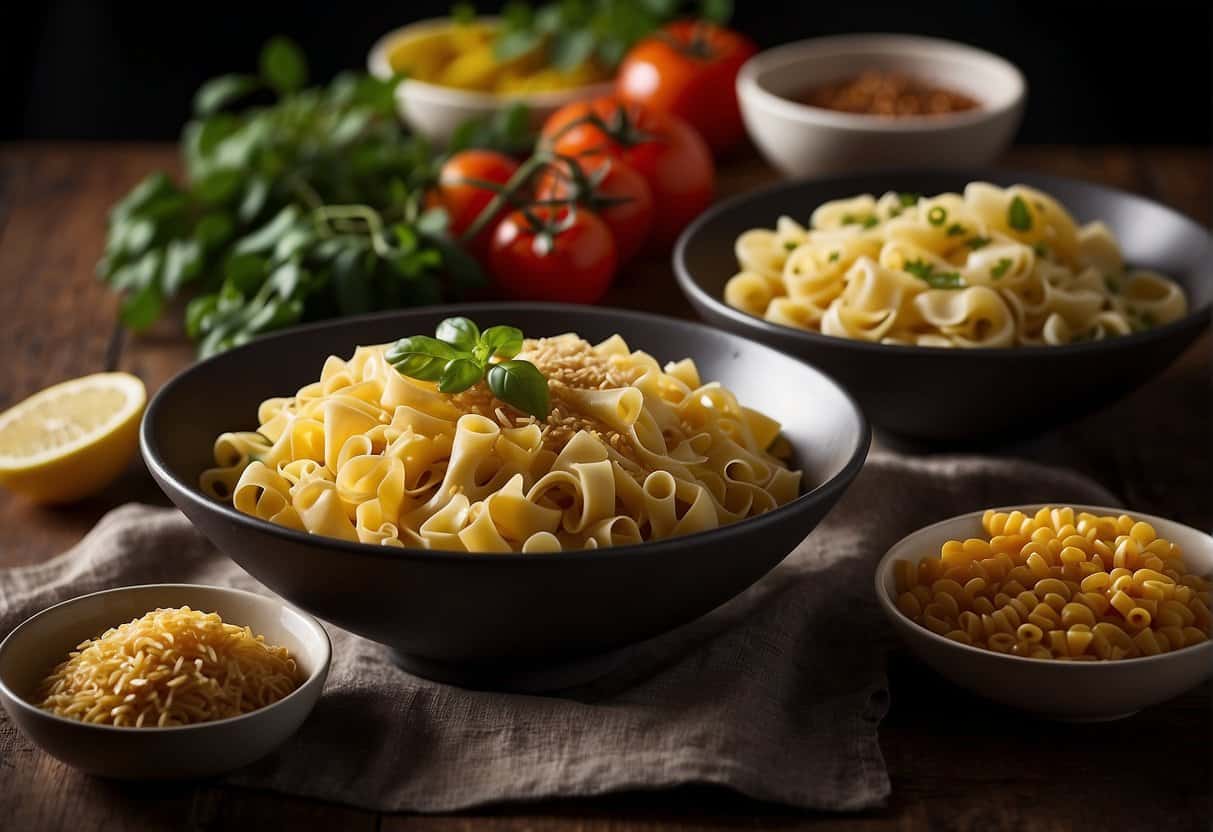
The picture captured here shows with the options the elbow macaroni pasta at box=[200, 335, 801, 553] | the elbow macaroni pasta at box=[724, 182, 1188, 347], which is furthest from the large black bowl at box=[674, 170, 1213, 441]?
the elbow macaroni pasta at box=[200, 335, 801, 553]

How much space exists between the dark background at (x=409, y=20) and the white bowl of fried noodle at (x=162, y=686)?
4.09m

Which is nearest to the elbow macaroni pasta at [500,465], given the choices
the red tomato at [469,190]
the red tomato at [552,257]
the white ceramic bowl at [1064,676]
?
the white ceramic bowl at [1064,676]

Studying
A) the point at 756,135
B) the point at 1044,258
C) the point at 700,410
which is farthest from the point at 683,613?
the point at 756,135

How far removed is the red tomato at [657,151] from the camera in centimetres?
315

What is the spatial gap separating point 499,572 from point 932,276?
1128 millimetres

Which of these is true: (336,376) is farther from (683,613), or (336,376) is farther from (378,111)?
(378,111)

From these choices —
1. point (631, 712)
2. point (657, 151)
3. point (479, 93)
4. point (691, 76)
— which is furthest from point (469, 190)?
point (631, 712)

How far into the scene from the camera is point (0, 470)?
2281 mm

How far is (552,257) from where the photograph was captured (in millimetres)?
2842

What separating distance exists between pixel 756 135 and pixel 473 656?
2.08 meters

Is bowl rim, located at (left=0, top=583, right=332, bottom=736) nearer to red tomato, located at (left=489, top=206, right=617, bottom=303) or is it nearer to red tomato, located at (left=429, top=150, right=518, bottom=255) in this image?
red tomato, located at (left=489, top=206, right=617, bottom=303)

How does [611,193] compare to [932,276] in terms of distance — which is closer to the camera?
[932,276]

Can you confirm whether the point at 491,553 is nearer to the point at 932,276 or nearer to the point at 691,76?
the point at 932,276

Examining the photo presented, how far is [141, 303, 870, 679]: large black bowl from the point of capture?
159cm
